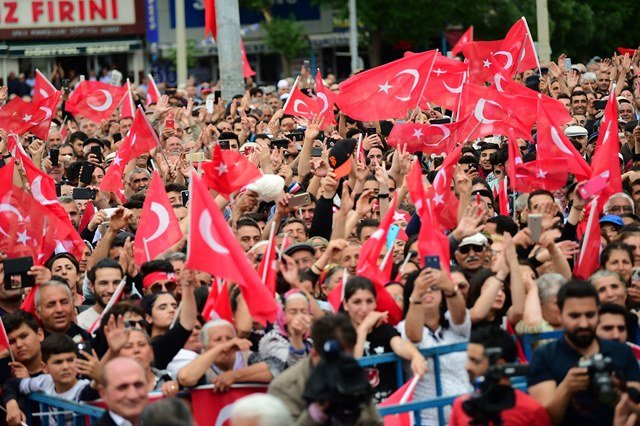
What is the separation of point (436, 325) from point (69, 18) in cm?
4370

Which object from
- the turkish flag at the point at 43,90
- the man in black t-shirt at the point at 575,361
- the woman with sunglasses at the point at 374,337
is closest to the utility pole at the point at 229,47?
the turkish flag at the point at 43,90

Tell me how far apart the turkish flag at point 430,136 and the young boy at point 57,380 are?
22.2ft

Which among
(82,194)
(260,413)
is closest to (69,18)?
(82,194)

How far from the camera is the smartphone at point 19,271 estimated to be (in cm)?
1025

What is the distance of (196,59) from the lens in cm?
5269

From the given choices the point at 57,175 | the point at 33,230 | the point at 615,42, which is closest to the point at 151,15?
the point at 615,42

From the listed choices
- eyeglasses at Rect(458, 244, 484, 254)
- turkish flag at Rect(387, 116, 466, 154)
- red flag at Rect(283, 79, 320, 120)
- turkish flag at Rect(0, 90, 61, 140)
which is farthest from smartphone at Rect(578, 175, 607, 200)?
turkish flag at Rect(0, 90, 61, 140)

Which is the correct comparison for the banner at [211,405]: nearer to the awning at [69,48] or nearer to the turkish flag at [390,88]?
the turkish flag at [390,88]

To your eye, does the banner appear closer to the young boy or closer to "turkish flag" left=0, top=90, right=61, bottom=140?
the young boy

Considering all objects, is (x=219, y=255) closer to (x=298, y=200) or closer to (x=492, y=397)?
(x=492, y=397)

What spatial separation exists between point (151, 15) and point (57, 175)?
35.5 meters

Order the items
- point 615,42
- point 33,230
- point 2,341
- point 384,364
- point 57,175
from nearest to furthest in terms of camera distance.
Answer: point 384,364 < point 2,341 < point 33,230 < point 57,175 < point 615,42

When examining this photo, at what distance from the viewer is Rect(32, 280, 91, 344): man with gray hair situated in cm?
993

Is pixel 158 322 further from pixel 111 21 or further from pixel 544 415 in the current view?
pixel 111 21
